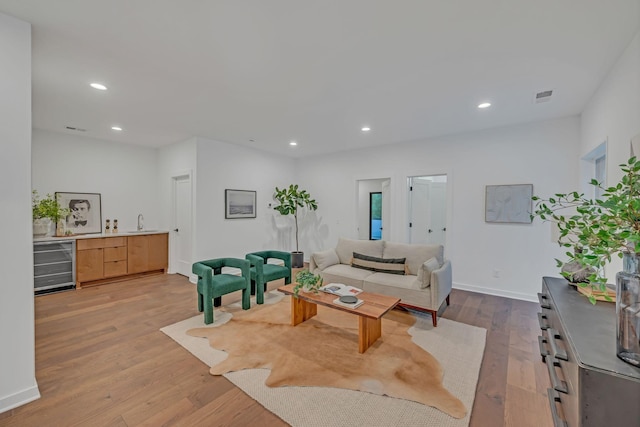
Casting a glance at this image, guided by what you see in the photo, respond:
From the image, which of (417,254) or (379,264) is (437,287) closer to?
(417,254)

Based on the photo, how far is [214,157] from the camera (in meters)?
5.12

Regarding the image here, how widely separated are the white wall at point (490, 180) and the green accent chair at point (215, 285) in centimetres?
298

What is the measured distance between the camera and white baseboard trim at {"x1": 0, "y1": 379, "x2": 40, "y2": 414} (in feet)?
6.13

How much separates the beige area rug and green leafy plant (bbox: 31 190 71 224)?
3219mm

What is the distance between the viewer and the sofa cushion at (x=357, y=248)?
427 cm

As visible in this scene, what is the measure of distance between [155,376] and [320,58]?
2994 millimetres

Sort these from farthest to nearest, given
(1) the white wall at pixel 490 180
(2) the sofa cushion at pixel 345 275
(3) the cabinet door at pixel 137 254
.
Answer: (3) the cabinet door at pixel 137 254, (1) the white wall at pixel 490 180, (2) the sofa cushion at pixel 345 275

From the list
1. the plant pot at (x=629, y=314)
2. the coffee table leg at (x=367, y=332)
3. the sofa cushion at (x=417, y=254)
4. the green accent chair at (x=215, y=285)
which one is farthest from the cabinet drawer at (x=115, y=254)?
the plant pot at (x=629, y=314)

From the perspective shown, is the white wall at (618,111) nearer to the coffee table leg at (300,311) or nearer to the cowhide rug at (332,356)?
the cowhide rug at (332,356)

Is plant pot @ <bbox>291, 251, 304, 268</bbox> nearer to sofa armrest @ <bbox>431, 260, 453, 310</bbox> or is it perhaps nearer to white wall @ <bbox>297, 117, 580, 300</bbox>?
white wall @ <bbox>297, 117, 580, 300</bbox>

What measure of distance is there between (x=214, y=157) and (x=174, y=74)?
2.55m

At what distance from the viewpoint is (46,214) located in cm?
444

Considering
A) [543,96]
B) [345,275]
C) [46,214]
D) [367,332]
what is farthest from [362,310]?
[46,214]

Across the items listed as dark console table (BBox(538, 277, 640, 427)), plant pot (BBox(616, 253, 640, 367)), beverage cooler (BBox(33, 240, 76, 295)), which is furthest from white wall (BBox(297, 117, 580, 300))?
beverage cooler (BBox(33, 240, 76, 295))
